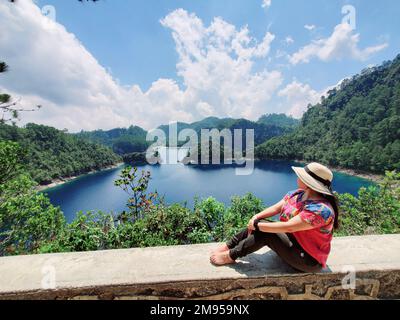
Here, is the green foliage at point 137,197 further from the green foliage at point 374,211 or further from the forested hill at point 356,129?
the forested hill at point 356,129

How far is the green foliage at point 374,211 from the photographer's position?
319 centimetres

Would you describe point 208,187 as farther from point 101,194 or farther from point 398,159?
point 398,159

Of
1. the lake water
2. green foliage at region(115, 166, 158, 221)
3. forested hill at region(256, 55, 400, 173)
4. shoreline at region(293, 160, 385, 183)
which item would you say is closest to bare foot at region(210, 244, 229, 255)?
green foliage at region(115, 166, 158, 221)

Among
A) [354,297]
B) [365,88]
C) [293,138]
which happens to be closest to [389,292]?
[354,297]

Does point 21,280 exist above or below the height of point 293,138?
below

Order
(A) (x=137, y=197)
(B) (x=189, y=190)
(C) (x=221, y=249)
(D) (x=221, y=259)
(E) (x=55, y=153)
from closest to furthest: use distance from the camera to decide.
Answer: (D) (x=221, y=259) < (C) (x=221, y=249) < (A) (x=137, y=197) < (B) (x=189, y=190) < (E) (x=55, y=153)

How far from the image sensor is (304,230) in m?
1.47

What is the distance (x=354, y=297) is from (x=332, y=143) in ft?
236

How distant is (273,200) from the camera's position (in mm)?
29703

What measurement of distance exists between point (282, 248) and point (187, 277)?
2.15 ft

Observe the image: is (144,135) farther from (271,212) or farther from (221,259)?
(221,259)

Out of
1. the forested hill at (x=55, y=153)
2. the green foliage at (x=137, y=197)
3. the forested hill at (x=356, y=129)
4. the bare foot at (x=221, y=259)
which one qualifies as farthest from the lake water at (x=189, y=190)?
the bare foot at (x=221, y=259)

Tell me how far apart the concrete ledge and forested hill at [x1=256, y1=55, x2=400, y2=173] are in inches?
1747

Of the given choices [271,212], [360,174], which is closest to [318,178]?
[271,212]
